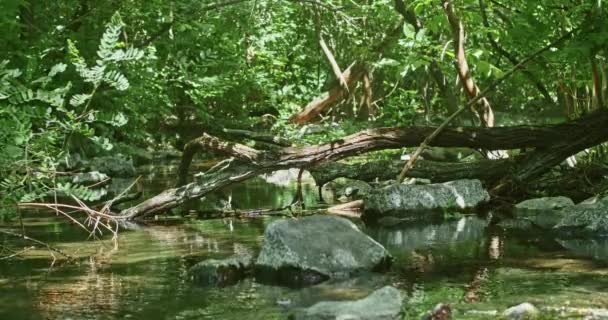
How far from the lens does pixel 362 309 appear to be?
13.8 feet

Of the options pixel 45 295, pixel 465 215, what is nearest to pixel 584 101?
pixel 465 215

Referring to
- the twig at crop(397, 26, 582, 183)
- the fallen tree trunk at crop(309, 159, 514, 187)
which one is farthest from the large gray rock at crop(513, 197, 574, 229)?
the twig at crop(397, 26, 582, 183)

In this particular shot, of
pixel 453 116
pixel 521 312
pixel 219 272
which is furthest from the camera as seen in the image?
pixel 453 116

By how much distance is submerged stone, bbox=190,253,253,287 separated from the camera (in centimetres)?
547

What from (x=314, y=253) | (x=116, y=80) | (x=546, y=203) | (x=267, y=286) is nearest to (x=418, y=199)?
(x=546, y=203)

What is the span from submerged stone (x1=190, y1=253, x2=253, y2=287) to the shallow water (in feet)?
0.32

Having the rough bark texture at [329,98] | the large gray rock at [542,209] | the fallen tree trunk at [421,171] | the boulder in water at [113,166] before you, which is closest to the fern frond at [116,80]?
the fallen tree trunk at [421,171]

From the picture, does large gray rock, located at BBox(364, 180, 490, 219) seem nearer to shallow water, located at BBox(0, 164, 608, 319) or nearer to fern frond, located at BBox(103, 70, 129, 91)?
shallow water, located at BBox(0, 164, 608, 319)

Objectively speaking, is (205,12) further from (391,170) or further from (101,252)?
(101,252)

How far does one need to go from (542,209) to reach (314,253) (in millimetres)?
4120

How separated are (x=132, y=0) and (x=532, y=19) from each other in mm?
6397

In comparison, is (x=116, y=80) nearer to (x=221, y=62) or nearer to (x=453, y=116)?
(x=453, y=116)

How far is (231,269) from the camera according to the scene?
220 inches

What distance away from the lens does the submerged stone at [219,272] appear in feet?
17.9
